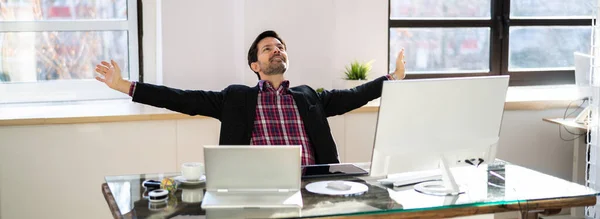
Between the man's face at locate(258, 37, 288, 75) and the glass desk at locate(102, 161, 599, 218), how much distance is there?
0.78 meters

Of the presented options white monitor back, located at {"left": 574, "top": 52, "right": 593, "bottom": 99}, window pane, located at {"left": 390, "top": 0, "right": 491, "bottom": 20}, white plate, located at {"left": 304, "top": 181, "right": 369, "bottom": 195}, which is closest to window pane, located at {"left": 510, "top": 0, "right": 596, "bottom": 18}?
window pane, located at {"left": 390, "top": 0, "right": 491, "bottom": 20}

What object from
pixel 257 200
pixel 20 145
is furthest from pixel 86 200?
pixel 257 200

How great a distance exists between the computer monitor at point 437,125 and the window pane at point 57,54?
2281 mm

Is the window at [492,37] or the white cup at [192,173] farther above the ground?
the window at [492,37]

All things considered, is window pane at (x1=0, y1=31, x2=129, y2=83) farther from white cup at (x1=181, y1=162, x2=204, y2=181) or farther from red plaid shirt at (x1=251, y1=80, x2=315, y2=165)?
white cup at (x1=181, y1=162, x2=204, y2=181)

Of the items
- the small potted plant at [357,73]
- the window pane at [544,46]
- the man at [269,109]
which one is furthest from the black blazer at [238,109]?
the window pane at [544,46]

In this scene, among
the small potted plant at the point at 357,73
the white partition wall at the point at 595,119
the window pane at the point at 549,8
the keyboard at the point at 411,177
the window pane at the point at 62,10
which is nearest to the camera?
the keyboard at the point at 411,177

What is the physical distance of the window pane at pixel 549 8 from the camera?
16.5 ft

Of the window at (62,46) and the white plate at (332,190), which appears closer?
the white plate at (332,190)

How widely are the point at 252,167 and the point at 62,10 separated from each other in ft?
7.49

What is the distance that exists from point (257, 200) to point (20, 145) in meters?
1.81

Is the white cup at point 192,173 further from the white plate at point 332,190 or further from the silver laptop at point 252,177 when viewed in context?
the white plate at point 332,190

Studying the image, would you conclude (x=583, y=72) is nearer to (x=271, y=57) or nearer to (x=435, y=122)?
(x=271, y=57)

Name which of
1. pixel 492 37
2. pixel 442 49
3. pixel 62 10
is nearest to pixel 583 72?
pixel 492 37
